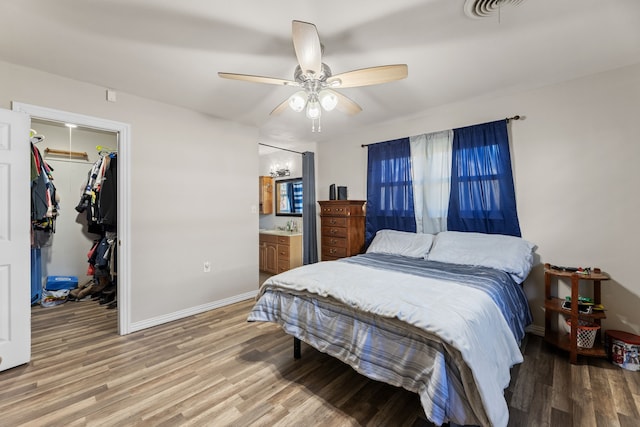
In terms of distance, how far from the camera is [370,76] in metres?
1.84

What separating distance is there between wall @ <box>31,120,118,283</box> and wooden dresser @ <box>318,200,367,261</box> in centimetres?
342

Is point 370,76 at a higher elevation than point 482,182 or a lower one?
higher

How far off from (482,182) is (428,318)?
223 cm

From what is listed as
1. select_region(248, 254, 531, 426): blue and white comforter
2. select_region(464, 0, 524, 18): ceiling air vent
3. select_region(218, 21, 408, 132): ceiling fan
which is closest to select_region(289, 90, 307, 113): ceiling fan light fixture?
select_region(218, 21, 408, 132): ceiling fan

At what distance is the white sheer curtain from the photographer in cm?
325

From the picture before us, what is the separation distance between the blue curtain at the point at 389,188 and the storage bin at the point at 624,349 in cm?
195

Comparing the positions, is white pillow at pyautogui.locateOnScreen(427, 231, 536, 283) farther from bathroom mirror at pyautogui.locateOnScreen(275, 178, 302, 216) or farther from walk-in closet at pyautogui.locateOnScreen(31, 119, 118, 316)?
walk-in closet at pyautogui.locateOnScreen(31, 119, 118, 316)

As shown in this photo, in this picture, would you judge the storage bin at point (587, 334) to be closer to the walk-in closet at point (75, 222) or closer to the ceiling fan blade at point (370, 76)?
the ceiling fan blade at point (370, 76)

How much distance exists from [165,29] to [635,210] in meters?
3.93

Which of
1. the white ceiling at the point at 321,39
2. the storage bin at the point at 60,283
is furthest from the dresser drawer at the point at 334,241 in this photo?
the storage bin at the point at 60,283

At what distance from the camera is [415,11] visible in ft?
5.40

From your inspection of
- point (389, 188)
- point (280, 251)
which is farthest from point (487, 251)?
point (280, 251)

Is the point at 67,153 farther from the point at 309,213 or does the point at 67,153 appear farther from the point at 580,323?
the point at 580,323

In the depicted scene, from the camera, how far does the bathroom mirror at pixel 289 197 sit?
18.0 feet
